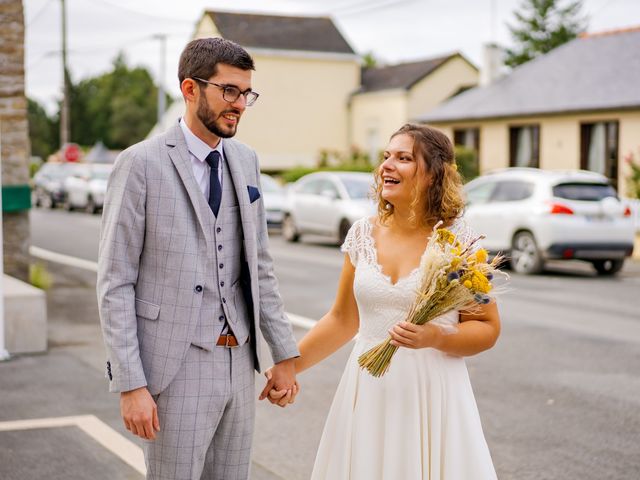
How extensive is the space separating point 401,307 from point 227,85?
3.40 feet

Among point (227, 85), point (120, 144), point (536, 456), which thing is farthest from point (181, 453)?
point (120, 144)

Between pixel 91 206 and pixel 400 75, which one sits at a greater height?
pixel 400 75

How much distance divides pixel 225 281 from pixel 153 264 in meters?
0.26

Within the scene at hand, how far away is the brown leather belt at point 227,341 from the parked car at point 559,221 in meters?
13.0

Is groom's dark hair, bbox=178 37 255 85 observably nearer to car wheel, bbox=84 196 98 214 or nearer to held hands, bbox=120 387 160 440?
held hands, bbox=120 387 160 440

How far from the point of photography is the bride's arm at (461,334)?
3254mm

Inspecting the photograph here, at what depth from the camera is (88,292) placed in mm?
12859

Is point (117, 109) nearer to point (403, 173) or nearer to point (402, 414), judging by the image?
point (403, 173)

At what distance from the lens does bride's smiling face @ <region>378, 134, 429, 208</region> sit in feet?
11.6

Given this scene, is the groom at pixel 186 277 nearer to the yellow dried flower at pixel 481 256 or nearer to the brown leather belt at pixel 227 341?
the brown leather belt at pixel 227 341

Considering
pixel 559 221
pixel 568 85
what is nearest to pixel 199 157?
pixel 559 221

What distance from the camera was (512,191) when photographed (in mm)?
16766

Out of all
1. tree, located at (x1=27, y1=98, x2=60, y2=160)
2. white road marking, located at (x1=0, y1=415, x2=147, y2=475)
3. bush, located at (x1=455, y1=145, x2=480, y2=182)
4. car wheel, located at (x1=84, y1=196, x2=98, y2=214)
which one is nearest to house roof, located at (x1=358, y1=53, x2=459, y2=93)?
bush, located at (x1=455, y1=145, x2=480, y2=182)

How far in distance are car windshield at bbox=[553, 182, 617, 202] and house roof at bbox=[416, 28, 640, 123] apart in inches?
431
